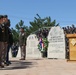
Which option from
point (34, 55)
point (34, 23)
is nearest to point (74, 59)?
point (34, 55)

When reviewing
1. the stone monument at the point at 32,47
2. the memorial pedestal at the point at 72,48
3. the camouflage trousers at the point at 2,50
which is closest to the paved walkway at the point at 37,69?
the camouflage trousers at the point at 2,50

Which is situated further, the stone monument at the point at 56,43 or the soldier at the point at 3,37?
the stone monument at the point at 56,43

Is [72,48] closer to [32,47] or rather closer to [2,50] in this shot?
[2,50]

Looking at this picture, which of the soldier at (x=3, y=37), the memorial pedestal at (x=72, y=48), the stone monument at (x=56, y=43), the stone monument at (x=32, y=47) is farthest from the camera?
the stone monument at (x=32, y=47)

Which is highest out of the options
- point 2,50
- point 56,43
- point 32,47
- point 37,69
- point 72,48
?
point 56,43

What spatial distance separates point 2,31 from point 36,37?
34.5 ft

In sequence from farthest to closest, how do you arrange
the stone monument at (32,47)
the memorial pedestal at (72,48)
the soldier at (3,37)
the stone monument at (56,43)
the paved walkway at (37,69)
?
1. the stone monument at (32,47)
2. the stone monument at (56,43)
3. the memorial pedestal at (72,48)
4. the soldier at (3,37)
5. the paved walkway at (37,69)

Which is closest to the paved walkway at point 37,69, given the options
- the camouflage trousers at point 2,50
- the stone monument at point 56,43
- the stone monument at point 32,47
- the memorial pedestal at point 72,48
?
the camouflage trousers at point 2,50

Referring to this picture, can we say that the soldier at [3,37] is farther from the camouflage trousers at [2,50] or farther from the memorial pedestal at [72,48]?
the memorial pedestal at [72,48]

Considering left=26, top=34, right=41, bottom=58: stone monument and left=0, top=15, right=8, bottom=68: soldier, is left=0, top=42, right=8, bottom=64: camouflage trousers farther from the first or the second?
left=26, top=34, right=41, bottom=58: stone monument

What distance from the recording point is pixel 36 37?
20.2 m

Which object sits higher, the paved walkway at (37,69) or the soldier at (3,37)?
the soldier at (3,37)

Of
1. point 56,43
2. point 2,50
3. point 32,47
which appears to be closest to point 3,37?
point 2,50

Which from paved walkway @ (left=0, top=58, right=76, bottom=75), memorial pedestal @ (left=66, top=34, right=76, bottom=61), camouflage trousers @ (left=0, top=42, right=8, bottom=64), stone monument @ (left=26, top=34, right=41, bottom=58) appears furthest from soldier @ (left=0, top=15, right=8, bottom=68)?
stone monument @ (left=26, top=34, right=41, bottom=58)
